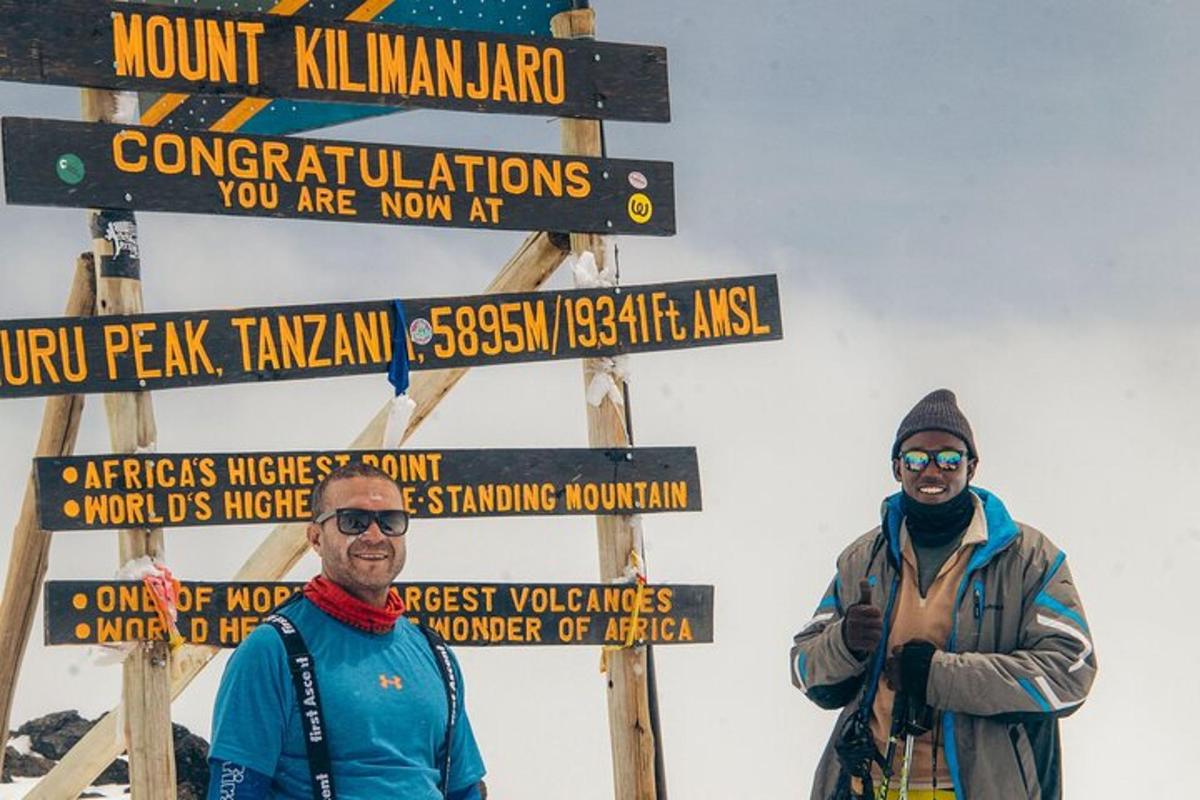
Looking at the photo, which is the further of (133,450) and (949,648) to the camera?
(133,450)

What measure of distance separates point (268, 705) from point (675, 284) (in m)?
4.41

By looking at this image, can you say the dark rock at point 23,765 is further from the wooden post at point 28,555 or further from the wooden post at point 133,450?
the wooden post at point 133,450

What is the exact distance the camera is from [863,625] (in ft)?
18.1

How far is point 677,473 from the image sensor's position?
27.0 ft

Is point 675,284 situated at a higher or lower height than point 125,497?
higher

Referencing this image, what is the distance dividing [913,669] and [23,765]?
7.89m

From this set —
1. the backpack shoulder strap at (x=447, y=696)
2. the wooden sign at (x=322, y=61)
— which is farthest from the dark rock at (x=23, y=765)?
the backpack shoulder strap at (x=447, y=696)

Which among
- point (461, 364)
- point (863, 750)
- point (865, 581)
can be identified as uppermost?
point (461, 364)

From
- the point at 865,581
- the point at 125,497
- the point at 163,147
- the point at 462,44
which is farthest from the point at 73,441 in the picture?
the point at 865,581

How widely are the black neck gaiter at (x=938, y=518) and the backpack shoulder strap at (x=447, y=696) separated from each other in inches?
70.8

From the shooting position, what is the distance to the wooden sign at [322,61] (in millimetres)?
7227

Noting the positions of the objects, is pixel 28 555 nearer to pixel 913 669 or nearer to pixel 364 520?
pixel 364 520

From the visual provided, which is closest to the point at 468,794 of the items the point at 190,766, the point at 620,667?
the point at 620,667

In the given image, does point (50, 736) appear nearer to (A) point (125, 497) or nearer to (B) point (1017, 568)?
(A) point (125, 497)
